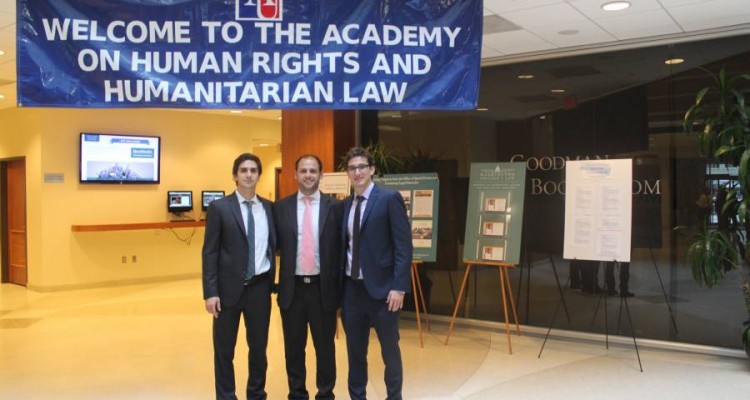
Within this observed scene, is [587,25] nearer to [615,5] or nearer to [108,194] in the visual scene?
[615,5]

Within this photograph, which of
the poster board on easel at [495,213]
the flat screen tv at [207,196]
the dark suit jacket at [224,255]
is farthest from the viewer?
the flat screen tv at [207,196]

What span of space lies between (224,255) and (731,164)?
4.21 metres

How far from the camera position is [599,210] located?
203 inches

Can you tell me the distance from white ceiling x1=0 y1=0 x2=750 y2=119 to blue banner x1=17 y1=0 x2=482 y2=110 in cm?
155

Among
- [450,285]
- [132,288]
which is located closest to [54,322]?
[132,288]

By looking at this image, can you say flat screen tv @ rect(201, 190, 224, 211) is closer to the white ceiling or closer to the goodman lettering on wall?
the white ceiling

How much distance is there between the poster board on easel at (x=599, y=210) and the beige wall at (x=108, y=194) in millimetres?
7052

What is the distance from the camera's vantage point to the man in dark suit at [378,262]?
3.58 m

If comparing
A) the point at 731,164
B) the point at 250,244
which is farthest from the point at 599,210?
the point at 250,244

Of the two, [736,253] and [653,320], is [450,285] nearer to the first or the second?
[653,320]

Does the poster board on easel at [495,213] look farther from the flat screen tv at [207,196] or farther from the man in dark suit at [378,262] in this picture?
the flat screen tv at [207,196]

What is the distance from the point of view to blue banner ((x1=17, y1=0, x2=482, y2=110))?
3033 millimetres

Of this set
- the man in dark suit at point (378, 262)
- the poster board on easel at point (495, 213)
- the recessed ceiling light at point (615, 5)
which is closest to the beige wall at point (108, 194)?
the poster board on easel at point (495, 213)

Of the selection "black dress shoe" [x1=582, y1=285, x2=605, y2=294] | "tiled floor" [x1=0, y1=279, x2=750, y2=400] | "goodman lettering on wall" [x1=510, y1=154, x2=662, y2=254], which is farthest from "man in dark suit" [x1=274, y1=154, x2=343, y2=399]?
"black dress shoe" [x1=582, y1=285, x2=605, y2=294]
